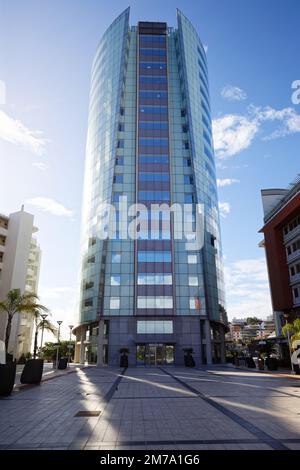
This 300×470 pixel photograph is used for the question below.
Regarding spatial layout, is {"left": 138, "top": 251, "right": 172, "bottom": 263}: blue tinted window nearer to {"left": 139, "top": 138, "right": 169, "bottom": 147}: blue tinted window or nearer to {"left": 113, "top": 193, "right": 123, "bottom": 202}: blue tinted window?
{"left": 113, "top": 193, "right": 123, "bottom": 202}: blue tinted window

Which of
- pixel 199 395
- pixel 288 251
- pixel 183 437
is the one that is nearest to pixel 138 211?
pixel 288 251

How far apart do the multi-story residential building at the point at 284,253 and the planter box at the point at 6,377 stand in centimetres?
3801

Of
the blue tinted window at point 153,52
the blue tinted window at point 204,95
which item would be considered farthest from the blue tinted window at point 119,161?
the blue tinted window at point 204,95

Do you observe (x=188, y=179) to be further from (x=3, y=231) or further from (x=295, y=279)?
(x=3, y=231)

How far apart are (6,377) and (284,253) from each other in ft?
142

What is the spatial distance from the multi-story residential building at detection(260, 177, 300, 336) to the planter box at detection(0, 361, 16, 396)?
3801 centimetres

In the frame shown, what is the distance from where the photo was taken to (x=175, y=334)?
55.0m

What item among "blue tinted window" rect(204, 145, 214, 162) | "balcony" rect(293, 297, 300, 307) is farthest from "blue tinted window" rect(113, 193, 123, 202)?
"balcony" rect(293, 297, 300, 307)

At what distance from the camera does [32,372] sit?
22.3 metres

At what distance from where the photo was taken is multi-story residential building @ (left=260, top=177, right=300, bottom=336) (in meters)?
45.4

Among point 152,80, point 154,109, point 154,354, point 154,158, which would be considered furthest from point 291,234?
point 152,80

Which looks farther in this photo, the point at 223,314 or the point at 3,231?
the point at 3,231
